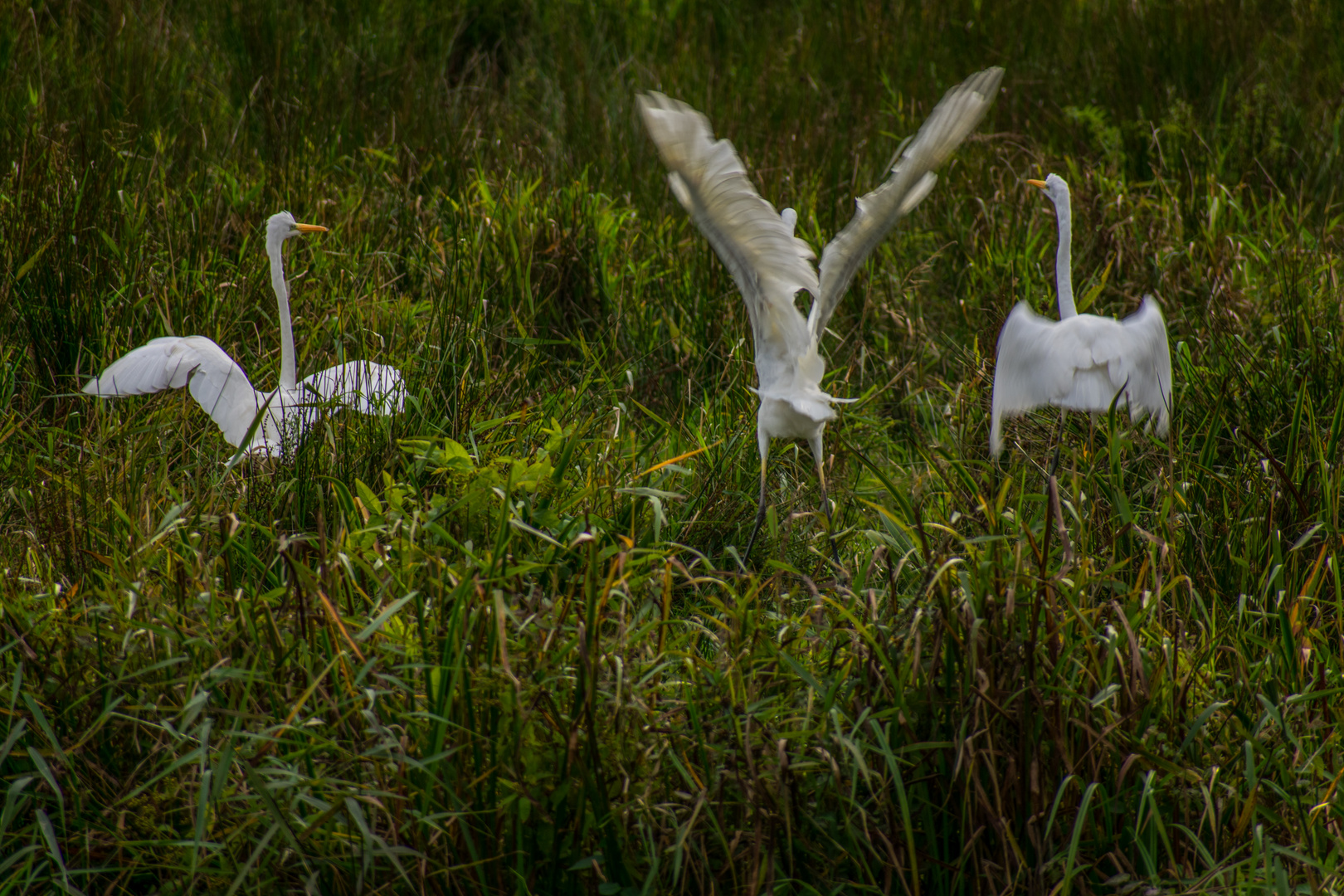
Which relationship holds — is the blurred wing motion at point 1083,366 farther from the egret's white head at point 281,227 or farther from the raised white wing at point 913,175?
the egret's white head at point 281,227

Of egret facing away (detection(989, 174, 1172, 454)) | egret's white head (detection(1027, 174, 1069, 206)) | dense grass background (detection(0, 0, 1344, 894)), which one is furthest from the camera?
egret's white head (detection(1027, 174, 1069, 206))

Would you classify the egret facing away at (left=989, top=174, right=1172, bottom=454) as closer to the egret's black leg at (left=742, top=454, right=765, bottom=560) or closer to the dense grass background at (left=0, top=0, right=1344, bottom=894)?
the dense grass background at (left=0, top=0, right=1344, bottom=894)

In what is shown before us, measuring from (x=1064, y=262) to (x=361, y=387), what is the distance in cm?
233

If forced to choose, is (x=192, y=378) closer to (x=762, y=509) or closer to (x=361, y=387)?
(x=361, y=387)

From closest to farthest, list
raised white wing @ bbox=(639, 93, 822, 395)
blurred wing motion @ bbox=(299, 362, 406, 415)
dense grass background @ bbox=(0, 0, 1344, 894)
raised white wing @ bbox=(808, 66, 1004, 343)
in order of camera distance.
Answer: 1. dense grass background @ bbox=(0, 0, 1344, 894)
2. raised white wing @ bbox=(639, 93, 822, 395)
3. raised white wing @ bbox=(808, 66, 1004, 343)
4. blurred wing motion @ bbox=(299, 362, 406, 415)

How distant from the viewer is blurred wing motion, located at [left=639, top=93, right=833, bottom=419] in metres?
2.63

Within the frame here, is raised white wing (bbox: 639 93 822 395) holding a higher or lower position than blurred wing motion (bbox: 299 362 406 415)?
higher

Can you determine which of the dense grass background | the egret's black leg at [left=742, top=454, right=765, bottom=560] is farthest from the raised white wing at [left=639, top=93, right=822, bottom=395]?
the dense grass background

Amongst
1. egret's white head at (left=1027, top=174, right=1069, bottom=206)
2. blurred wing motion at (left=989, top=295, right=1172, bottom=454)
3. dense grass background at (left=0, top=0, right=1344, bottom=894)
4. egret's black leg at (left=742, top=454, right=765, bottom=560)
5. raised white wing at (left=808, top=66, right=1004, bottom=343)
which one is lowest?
egret's black leg at (left=742, top=454, right=765, bottom=560)

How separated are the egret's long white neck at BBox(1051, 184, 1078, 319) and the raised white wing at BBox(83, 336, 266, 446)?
8.34 ft

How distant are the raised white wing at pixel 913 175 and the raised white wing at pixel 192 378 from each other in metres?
1.73

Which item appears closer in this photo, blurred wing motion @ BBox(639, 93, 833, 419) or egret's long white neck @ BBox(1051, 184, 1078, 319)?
blurred wing motion @ BBox(639, 93, 833, 419)

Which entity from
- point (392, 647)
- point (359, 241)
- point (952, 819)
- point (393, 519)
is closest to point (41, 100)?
point (359, 241)

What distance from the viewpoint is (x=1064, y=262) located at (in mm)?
3924
